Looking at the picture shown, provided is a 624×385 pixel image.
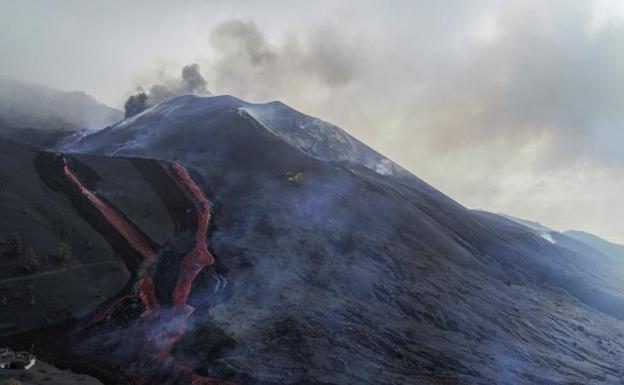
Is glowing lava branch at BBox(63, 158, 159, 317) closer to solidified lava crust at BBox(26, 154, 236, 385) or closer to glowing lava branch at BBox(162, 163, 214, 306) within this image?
solidified lava crust at BBox(26, 154, 236, 385)

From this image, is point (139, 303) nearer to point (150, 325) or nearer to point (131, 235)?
point (150, 325)

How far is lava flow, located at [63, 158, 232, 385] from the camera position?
123 feet

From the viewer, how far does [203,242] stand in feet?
188

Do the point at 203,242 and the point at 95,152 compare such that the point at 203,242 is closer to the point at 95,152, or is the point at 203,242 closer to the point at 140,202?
the point at 140,202

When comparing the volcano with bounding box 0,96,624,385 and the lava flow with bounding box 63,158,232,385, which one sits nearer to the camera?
the lava flow with bounding box 63,158,232,385

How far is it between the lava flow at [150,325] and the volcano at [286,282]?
143mm

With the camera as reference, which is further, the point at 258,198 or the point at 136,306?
the point at 258,198

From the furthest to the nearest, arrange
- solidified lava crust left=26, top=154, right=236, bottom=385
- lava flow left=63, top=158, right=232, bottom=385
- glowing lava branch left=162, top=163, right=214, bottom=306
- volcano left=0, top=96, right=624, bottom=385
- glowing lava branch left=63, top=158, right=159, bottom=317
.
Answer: glowing lava branch left=162, top=163, right=214, bottom=306 → glowing lava branch left=63, top=158, right=159, bottom=317 → volcano left=0, top=96, right=624, bottom=385 → solidified lava crust left=26, top=154, right=236, bottom=385 → lava flow left=63, top=158, right=232, bottom=385

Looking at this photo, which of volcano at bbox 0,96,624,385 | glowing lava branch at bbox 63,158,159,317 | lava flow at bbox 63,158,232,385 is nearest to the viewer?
lava flow at bbox 63,158,232,385

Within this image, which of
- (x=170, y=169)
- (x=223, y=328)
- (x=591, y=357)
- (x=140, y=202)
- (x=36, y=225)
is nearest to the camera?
(x=223, y=328)

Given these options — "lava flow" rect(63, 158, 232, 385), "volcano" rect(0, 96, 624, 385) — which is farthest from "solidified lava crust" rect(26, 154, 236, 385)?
"volcano" rect(0, 96, 624, 385)

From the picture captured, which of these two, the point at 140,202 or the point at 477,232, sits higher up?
the point at 477,232

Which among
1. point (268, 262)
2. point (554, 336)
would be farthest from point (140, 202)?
point (554, 336)

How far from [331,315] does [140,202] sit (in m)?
28.6
